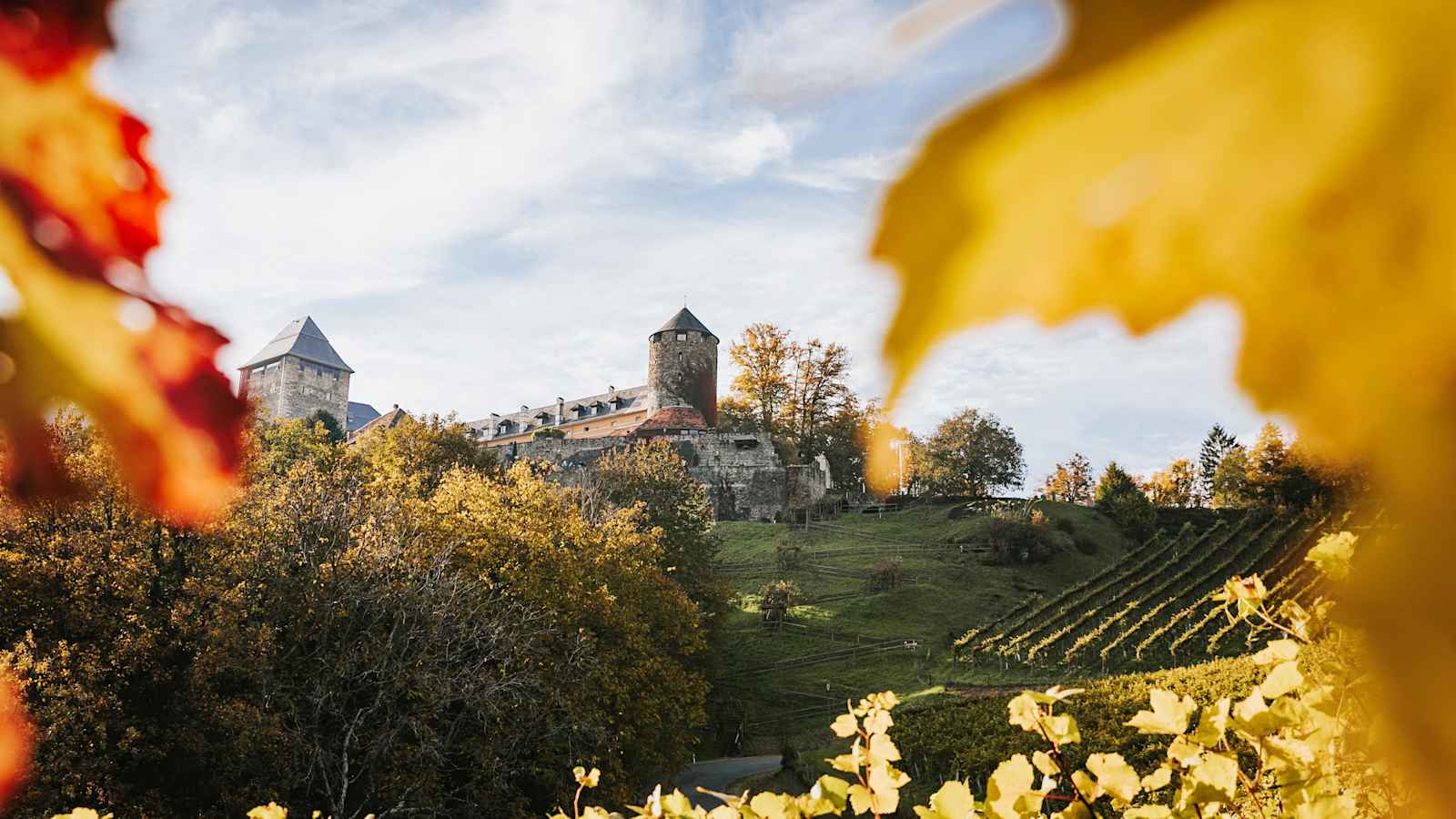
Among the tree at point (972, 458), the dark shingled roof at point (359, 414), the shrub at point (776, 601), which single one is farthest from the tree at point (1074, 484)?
the dark shingled roof at point (359, 414)

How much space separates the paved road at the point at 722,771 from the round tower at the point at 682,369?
86.6 ft

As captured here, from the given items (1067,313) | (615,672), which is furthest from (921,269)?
(615,672)

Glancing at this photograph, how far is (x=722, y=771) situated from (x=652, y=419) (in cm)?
2541

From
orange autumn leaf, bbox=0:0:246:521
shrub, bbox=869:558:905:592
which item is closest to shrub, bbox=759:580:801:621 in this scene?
shrub, bbox=869:558:905:592

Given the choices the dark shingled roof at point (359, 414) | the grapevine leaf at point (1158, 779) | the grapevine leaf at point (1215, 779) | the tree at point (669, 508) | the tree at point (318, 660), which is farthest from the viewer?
the dark shingled roof at point (359, 414)

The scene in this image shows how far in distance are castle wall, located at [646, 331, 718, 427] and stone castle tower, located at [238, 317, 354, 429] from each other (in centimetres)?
1654

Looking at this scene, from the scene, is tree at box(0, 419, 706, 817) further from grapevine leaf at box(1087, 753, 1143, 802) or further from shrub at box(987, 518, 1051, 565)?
shrub at box(987, 518, 1051, 565)

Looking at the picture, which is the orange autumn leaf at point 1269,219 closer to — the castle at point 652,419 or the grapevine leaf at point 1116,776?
the grapevine leaf at point 1116,776

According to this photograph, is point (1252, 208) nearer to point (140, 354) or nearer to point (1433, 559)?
point (1433, 559)

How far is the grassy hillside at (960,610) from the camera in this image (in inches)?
904

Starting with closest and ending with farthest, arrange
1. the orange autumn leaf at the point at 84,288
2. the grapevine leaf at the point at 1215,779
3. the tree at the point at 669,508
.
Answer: the orange autumn leaf at the point at 84,288, the grapevine leaf at the point at 1215,779, the tree at the point at 669,508

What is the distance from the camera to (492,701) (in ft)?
39.9

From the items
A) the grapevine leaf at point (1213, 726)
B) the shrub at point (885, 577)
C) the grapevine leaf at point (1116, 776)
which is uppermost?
the shrub at point (885, 577)

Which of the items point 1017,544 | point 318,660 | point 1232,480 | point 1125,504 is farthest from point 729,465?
point 318,660
